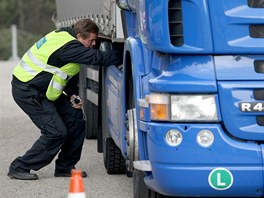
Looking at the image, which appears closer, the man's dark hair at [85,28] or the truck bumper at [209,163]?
the truck bumper at [209,163]

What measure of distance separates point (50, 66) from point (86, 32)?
0.47m

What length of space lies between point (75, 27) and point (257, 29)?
10.00 ft

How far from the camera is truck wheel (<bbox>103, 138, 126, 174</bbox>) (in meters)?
9.40

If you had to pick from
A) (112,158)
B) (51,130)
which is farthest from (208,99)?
(112,158)

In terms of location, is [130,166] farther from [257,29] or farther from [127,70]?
[257,29]

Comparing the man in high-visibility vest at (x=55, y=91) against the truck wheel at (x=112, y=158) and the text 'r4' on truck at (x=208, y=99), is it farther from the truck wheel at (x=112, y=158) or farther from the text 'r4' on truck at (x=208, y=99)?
the text 'r4' on truck at (x=208, y=99)

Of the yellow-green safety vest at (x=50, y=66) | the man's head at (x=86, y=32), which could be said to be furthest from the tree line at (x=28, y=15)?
the man's head at (x=86, y=32)

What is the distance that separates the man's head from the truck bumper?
9.11 ft

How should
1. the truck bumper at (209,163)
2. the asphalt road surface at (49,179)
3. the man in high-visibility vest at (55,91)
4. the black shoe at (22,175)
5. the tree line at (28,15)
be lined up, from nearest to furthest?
the truck bumper at (209,163)
the asphalt road surface at (49,179)
the man in high-visibility vest at (55,91)
the black shoe at (22,175)
the tree line at (28,15)

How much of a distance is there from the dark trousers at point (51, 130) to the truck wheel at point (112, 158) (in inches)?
11.1

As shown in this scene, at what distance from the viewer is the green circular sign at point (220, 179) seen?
6.24m

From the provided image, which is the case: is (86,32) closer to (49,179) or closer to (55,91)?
(55,91)

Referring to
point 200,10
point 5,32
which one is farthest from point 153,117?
point 5,32

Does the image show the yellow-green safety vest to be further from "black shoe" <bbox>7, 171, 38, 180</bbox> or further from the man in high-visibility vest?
"black shoe" <bbox>7, 171, 38, 180</bbox>
